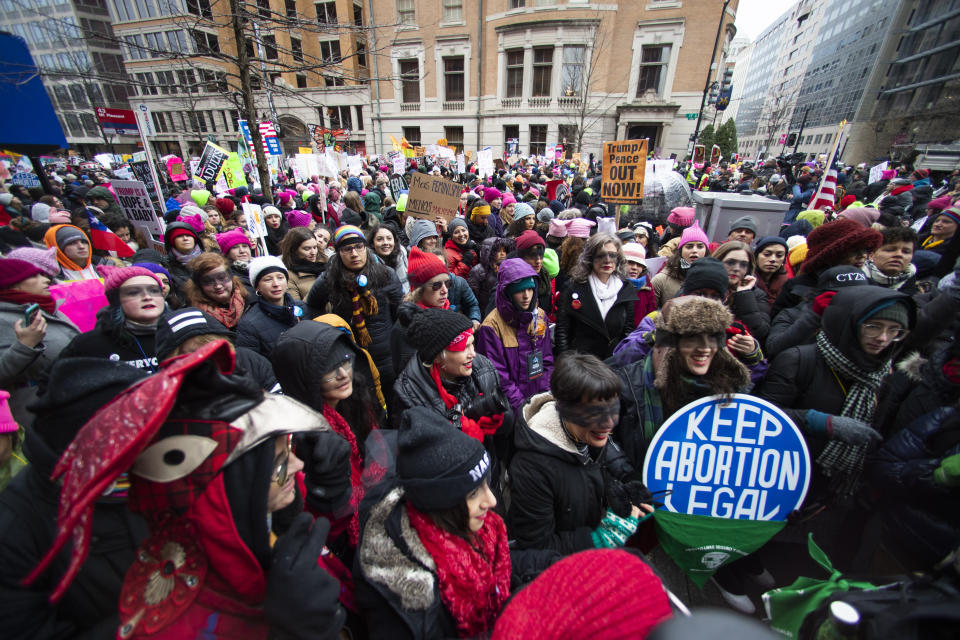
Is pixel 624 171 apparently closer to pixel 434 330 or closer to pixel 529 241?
pixel 529 241

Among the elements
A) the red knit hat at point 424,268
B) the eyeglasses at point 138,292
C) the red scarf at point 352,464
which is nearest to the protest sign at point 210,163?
the eyeglasses at point 138,292

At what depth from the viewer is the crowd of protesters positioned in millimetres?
888

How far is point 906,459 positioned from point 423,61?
111ft

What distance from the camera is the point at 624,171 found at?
18.7 feet

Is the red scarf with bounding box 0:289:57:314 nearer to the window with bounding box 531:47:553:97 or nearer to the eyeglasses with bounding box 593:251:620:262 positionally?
the eyeglasses with bounding box 593:251:620:262

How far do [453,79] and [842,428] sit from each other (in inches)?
1310

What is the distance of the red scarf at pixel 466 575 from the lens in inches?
50.2

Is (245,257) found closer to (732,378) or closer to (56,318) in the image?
(56,318)

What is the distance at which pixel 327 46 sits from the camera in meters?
30.2

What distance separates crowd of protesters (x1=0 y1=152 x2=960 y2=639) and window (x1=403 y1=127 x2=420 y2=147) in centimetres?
2989

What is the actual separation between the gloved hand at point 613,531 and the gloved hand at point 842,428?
1133mm

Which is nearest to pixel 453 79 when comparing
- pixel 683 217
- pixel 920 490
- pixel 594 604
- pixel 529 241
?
pixel 683 217

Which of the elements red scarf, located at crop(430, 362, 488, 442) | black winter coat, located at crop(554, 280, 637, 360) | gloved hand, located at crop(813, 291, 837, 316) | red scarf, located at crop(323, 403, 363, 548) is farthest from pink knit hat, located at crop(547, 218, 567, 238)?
red scarf, located at crop(323, 403, 363, 548)

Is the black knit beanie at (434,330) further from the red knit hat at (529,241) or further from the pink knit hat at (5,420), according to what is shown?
→ the red knit hat at (529,241)
